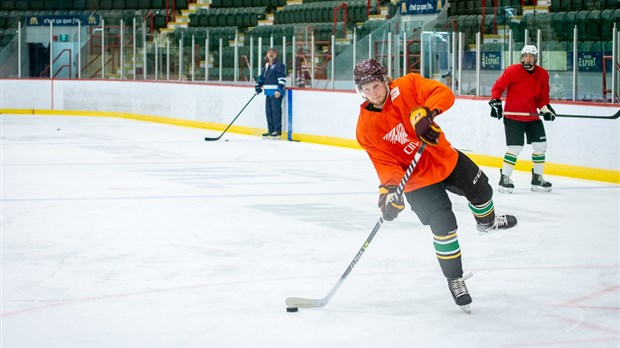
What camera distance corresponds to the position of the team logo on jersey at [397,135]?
4223 millimetres

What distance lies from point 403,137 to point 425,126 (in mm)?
324

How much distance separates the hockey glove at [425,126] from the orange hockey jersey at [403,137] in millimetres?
175

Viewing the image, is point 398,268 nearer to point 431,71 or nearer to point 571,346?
point 571,346

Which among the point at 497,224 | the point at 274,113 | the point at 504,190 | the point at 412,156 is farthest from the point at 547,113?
the point at 274,113

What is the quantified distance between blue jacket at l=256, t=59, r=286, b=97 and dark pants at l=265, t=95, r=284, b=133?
101 mm

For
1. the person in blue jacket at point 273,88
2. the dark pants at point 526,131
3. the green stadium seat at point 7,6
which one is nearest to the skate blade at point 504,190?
the dark pants at point 526,131

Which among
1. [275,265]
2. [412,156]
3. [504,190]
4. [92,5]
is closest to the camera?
[412,156]

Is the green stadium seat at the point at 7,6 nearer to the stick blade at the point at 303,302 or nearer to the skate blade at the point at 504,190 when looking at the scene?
the skate blade at the point at 504,190

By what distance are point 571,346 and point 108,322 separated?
1740mm

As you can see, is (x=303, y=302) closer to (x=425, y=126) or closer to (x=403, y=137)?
(x=403, y=137)

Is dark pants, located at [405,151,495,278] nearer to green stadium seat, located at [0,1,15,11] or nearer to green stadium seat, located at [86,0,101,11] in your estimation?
green stadium seat, located at [86,0,101,11]

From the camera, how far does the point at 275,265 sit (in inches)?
208

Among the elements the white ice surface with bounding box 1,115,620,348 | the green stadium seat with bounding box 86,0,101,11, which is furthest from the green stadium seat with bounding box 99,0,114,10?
the white ice surface with bounding box 1,115,620,348

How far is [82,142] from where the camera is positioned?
13.7 meters
